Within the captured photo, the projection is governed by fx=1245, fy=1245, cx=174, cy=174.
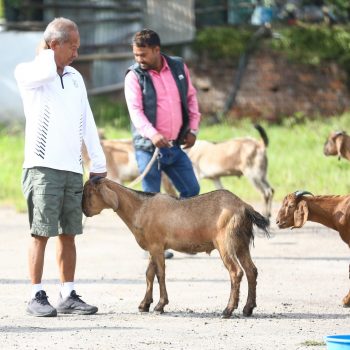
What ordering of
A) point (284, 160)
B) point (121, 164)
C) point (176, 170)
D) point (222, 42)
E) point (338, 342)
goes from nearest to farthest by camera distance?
point (338, 342) → point (176, 170) → point (121, 164) → point (284, 160) → point (222, 42)

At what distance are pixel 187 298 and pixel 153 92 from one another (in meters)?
1.87

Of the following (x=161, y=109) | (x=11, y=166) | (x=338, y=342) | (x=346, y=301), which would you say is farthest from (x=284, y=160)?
(x=338, y=342)

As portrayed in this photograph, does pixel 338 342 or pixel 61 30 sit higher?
pixel 61 30

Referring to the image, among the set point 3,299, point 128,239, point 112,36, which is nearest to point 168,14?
point 112,36

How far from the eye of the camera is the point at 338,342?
6582 millimetres

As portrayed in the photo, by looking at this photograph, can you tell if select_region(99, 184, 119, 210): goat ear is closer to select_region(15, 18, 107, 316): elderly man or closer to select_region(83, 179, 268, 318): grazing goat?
select_region(83, 179, 268, 318): grazing goat

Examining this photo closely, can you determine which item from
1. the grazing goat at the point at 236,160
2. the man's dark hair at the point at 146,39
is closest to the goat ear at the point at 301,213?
the man's dark hair at the point at 146,39

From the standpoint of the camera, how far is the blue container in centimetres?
653

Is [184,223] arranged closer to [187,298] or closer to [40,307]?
[187,298]

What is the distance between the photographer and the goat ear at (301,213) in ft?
30.0

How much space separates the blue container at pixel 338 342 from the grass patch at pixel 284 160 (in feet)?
29.0

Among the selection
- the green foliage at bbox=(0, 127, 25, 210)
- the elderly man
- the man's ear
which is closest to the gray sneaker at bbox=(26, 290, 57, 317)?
the elderly man

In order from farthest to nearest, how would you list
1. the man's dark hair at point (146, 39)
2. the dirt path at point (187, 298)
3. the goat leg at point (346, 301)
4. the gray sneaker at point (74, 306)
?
the man's dark hair at point (146, 39)
the goat leg at point (346, 301)
the gray sneaker at point (74, 306)
the dirt path at point (187, 298)

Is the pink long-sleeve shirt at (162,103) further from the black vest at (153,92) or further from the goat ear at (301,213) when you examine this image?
the goat ear at (301,213)
